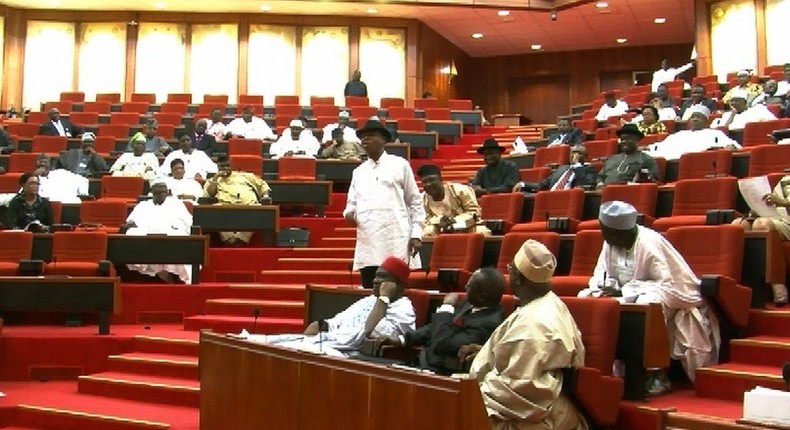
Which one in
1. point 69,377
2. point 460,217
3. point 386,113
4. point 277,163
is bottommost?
point 69,377

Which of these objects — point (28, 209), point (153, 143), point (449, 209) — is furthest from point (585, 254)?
point (153, 143)

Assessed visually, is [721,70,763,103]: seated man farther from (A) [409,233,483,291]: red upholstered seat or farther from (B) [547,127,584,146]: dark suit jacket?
(A) [409,233,483,291]: red upholstered seat

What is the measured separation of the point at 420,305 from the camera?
202 inches

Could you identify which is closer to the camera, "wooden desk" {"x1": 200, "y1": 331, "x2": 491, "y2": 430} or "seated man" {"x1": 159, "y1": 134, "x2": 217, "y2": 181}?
"wooden desk" {"x1": 200, "y1": 331, "x2": 491, "y2": 430}

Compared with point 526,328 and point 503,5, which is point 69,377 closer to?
point 526,328

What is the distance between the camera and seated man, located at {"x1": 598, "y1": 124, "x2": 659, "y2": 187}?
7371mm

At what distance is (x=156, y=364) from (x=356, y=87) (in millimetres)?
10686

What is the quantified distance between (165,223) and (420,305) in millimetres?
4124

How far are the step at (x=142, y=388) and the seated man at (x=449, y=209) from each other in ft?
6.96

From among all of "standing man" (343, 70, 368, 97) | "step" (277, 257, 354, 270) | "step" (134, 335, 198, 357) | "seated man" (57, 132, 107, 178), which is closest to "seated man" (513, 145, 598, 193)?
"step" (277, 257, 354, 270)

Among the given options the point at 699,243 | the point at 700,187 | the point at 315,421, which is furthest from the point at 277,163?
the point at 315,421

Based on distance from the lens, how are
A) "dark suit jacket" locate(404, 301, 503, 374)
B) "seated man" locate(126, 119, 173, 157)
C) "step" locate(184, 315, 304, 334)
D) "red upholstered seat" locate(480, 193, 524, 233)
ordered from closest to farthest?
"dark suit jacket" locate(404, 301, 503, 374) < "step" locate(184, 315, 304, 334) < "red upholstered seat" locate(480, 193, 524, 233) < "seated man" locate(126, 119, 173, 157)

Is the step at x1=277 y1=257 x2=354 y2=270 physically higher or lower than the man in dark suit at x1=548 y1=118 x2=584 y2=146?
lower

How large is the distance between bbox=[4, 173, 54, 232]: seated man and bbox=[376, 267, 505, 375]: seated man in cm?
495
